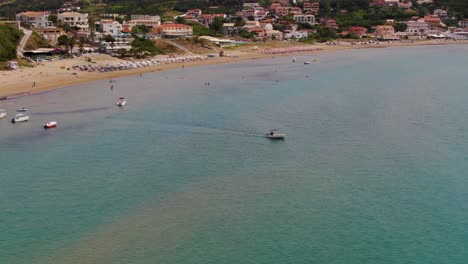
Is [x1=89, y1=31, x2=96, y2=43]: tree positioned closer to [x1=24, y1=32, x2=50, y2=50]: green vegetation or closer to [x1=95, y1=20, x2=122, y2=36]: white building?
[x1=95, y1=20, x2=122, y2=36]: white building

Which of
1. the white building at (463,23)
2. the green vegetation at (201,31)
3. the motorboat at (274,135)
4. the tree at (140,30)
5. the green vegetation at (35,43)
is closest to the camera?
the motorboat at (274,135)

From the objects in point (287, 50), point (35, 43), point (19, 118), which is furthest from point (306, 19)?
point (19, 118)

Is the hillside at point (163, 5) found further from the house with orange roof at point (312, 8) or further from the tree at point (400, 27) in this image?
the tree at point (400, 27)

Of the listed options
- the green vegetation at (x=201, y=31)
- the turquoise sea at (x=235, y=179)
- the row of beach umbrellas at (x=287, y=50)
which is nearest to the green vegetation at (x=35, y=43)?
the turquoise sea at (x=235, y=179)

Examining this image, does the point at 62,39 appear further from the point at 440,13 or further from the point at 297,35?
the point at 440,13

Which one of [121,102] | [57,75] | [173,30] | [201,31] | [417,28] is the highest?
[173,30]

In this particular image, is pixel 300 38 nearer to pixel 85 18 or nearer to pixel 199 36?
pixel 199 36
